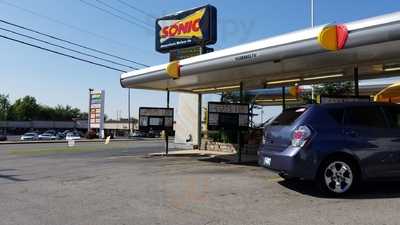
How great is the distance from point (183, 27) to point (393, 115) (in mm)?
19323

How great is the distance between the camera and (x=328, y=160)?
30.9 feet

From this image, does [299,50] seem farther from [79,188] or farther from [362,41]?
[79,188]

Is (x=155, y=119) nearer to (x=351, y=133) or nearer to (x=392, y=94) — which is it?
(x=392, y=94)

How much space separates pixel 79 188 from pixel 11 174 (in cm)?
418

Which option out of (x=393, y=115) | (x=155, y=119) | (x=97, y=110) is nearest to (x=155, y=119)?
(x=155, y=119)

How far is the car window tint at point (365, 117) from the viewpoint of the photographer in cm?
965

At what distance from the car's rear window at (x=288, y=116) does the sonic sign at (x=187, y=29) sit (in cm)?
1652

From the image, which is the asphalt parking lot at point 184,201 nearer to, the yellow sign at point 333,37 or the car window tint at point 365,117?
the car window tint at point 365,117

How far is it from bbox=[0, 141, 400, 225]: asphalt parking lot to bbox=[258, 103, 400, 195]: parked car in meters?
0.38

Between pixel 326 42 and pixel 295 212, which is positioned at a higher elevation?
pixel 326 42

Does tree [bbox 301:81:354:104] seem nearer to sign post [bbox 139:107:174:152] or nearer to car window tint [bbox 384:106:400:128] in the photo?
sign post [bbox 139:107:174:152]

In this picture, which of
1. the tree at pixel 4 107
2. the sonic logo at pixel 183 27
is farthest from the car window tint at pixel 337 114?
the tree at pixel 4 107

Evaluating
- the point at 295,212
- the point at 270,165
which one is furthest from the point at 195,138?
the point at 295,212

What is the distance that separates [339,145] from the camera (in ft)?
30.7
